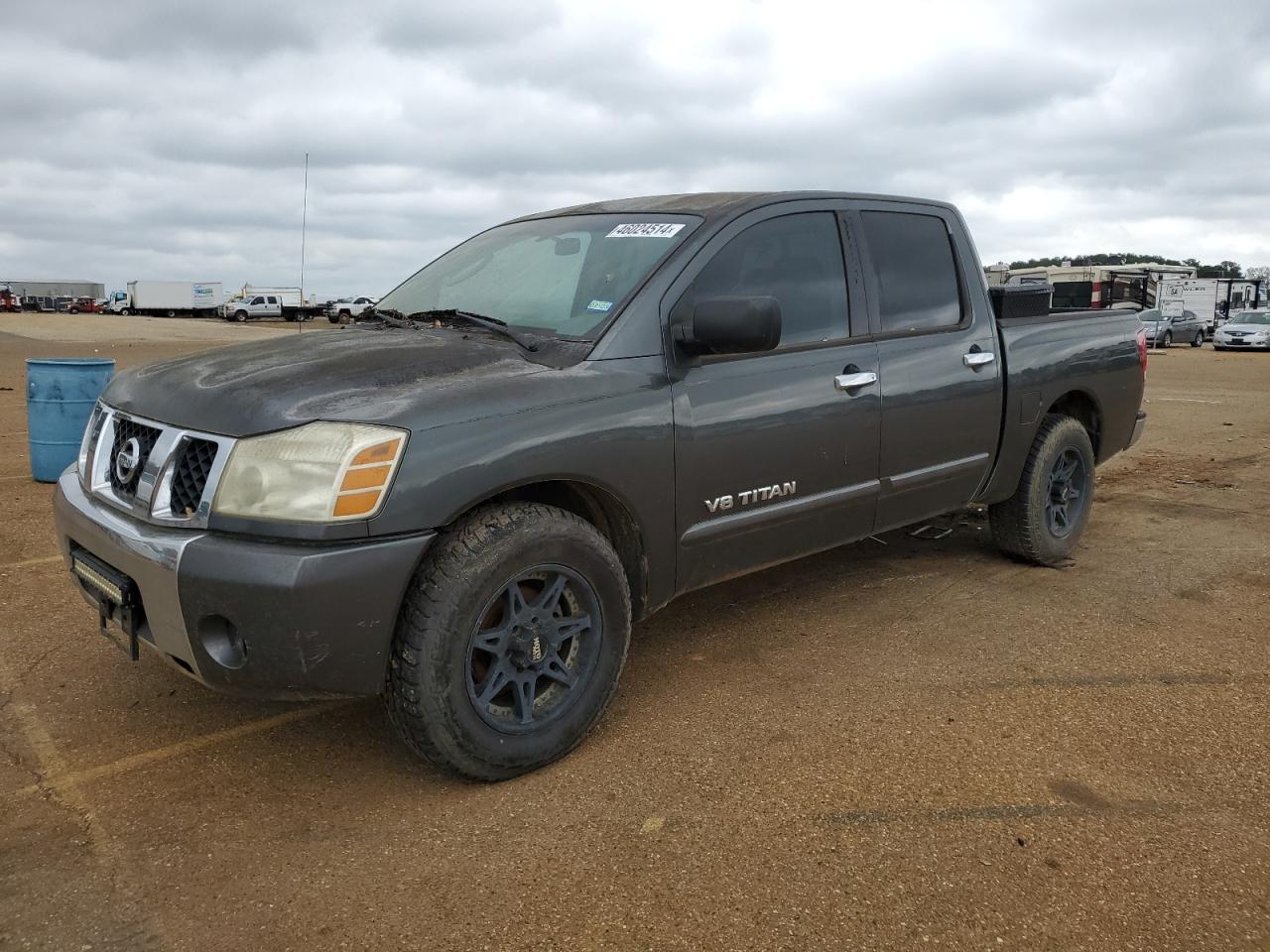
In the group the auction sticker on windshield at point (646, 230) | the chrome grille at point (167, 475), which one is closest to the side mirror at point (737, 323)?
the auction sticker on windshield at point (646, 230)

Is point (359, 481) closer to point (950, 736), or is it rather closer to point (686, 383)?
point (686, 383)

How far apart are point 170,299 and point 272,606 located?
7311cm

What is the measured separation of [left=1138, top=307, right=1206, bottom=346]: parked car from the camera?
107 ft

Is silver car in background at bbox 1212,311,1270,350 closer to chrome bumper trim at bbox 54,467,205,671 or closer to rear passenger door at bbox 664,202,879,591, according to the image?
rear passenger door at bbox 664,202,879,591

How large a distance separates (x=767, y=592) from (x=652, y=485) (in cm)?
181

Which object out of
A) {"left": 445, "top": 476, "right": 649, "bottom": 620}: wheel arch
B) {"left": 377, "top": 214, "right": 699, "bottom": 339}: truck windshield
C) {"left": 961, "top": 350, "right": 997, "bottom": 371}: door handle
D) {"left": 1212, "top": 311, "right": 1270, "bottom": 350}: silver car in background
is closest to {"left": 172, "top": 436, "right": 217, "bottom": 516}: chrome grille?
{"left": 445, "top": 476, "right": 649, "bottom": 620}: wheel arch

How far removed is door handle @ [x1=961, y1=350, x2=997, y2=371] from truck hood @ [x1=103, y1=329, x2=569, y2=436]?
2060 millimetres

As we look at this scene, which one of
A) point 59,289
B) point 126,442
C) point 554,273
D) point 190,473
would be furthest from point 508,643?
point 59,289

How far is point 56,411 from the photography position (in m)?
6.85

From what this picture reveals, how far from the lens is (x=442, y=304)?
157 inches

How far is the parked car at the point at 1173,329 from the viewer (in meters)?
32.6

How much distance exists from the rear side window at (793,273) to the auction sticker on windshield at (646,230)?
189 millimetres

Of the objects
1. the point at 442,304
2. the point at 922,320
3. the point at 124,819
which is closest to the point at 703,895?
the point at 124,819

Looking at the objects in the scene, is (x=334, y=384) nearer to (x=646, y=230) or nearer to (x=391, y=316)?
(x=391, y=316)
